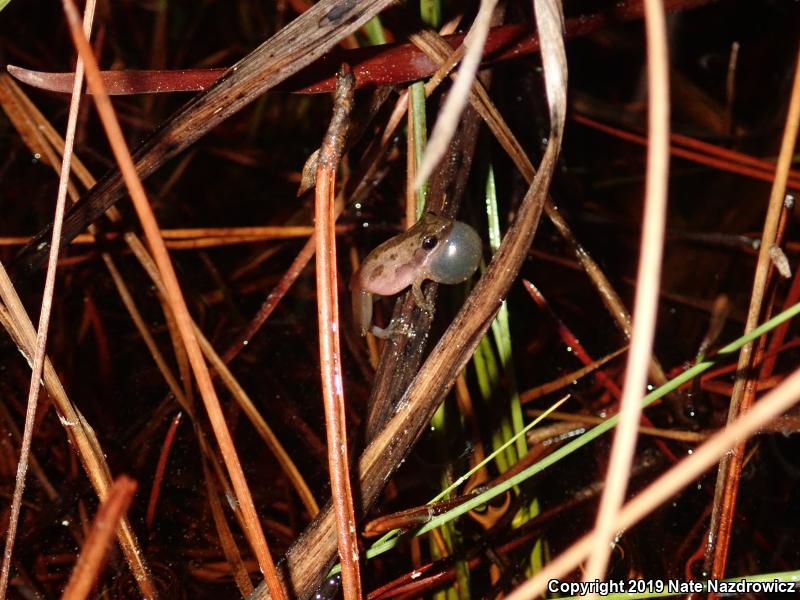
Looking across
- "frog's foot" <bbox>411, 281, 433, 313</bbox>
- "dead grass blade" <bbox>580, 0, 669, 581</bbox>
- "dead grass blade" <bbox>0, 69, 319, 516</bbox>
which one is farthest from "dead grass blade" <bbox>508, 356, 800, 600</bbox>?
"dead grass blade" <bbox>0, 69, 319, 516</bbox>

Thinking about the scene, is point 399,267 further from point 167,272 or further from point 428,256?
point 167,272

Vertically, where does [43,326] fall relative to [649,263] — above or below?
above

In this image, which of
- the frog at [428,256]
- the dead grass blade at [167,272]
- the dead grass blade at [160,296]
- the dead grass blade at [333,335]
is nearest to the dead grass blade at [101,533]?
the dead grass blade at [167,272]

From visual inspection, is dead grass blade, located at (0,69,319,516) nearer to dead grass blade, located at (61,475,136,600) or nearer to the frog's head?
the frog's head

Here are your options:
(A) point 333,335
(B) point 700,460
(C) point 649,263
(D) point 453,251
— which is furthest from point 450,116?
(D) point 453,251

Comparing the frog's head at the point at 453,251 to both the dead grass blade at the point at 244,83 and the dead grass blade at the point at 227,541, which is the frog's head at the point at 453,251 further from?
the dead grass blade at the point at 227,541

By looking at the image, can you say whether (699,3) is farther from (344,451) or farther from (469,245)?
(344,451)

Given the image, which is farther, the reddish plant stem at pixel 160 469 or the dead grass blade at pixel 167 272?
the reddish plant stem at pixel 160 469
